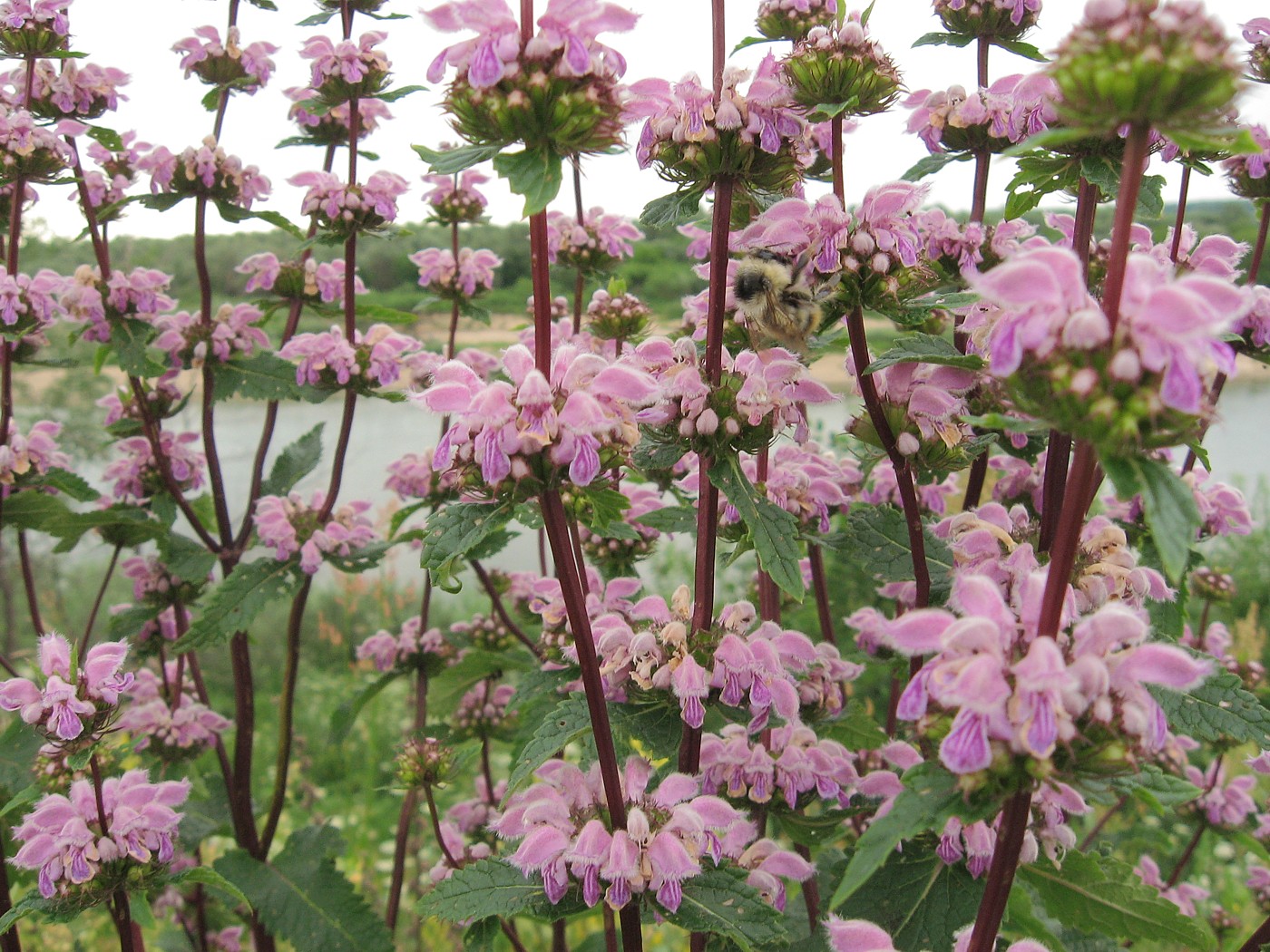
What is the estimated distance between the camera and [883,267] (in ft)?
5.83

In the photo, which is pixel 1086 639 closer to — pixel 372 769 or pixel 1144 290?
pixel 1144 290

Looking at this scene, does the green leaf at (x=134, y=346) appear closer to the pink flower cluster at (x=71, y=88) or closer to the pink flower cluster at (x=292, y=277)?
the pink flower cluster at (x=292, y=277)

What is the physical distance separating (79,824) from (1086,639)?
2.12 meters

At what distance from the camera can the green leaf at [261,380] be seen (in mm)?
3195

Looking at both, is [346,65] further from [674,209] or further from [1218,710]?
[1218,710]

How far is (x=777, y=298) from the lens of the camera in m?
1.97

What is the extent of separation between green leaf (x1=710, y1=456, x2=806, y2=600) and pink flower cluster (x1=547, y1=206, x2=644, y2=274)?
1764 mm

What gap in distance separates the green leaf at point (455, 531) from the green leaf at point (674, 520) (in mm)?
943

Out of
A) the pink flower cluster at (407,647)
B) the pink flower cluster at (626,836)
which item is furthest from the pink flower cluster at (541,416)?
the pink flower cluster at (407,647)

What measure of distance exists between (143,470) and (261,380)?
652mm

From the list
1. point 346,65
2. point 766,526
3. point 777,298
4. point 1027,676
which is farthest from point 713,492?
point 346,65

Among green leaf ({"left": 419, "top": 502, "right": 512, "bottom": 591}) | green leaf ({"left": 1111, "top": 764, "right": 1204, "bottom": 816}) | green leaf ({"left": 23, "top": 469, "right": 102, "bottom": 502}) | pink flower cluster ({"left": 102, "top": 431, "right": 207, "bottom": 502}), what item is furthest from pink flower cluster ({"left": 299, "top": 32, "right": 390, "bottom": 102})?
green leaf ({"left": 1111, "top": 764, "right": 1204, "bottom": 816})

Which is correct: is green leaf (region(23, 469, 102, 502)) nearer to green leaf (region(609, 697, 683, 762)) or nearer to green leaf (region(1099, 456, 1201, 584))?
green leaf (region(609, 697, 683, 762))

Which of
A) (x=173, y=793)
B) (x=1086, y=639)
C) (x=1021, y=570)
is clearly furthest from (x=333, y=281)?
(x=1086, y=639)
